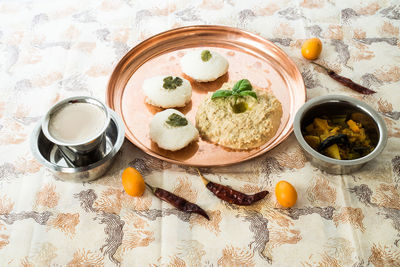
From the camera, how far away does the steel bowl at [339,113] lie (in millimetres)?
2079

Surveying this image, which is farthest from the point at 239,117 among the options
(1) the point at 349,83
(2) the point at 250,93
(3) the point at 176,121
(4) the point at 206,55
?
(1) the point at 349,83

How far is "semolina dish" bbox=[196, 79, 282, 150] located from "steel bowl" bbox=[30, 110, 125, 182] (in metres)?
0.51

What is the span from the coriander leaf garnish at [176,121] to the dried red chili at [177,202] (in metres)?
0.38

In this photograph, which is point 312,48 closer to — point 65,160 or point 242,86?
point 242,86

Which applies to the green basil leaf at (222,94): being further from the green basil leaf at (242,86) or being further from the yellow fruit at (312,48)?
the yellow fruit at (312,48)

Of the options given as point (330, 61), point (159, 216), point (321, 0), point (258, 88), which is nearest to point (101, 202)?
point (159, 216)

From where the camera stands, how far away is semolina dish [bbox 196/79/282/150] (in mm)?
2277

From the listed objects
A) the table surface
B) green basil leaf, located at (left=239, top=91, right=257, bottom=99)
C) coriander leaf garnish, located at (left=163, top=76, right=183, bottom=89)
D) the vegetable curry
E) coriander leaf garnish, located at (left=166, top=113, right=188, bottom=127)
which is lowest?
the table surface

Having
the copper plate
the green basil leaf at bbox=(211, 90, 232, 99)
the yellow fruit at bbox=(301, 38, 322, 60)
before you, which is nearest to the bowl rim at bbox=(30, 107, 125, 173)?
the copper plate

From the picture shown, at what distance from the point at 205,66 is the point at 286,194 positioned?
1.02m

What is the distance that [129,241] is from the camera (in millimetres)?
2010

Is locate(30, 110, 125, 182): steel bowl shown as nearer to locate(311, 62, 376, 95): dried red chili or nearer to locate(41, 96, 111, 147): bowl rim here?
locate(41, 96, 111, 147): bowl rim

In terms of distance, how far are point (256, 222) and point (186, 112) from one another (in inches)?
33.1

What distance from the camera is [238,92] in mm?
2391
